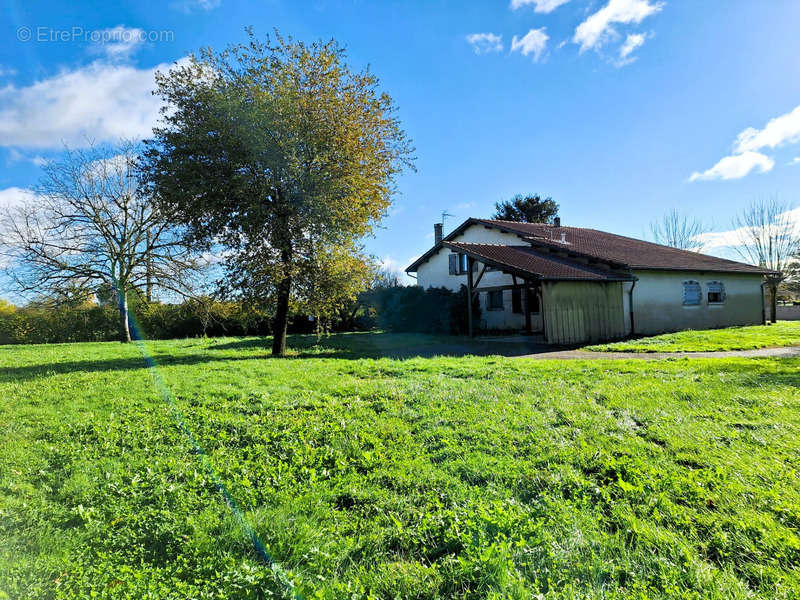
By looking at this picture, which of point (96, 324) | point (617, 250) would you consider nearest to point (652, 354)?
point (617, 250)

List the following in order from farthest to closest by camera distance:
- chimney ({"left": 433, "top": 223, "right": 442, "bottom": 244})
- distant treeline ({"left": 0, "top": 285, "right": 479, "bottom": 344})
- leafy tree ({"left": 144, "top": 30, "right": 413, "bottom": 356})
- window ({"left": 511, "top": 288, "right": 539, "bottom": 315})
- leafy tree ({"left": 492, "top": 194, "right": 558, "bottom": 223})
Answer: leafy tree ({"left": 492, "top": 194, "right": 558, "bottom": 223}) < chimney ({"left": 433, "top": 223, "right": 442, "bottom": 244}) < distant treeline ({"left": 0, "top": 285, "right": 479, "bottom": 344}) < window ({"left": 511, "top": 288, "right": 539, "bottom": 315}) < leafy tree ({"left": 144, "top": 30, "right": 413, "bottom": 356})

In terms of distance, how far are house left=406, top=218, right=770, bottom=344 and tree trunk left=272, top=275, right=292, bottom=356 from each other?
776cm

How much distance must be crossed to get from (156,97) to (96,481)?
1216 centimetres

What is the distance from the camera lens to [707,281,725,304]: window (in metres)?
21.9

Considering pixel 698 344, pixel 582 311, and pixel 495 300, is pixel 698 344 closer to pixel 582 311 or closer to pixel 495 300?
pixel 582 311

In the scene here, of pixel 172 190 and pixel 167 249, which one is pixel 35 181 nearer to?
pixel 167 249

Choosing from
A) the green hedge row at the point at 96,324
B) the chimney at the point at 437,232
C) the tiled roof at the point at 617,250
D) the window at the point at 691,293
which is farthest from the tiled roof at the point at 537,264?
the green hedge row at the point at 96,324

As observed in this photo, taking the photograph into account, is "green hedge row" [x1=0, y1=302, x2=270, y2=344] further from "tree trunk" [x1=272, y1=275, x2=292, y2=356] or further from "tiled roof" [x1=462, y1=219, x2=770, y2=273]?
"tiled roof" [x1=462, y1=219, x2=770, y2=273]

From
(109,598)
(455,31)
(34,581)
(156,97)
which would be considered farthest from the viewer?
(156,97)

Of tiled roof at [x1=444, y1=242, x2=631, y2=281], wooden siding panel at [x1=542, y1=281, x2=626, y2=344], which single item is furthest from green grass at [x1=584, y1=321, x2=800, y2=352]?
tiled roof at [x1=444, y1=242, x2=631, y2=281]

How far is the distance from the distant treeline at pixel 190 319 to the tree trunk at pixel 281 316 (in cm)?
716

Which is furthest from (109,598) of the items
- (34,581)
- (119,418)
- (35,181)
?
(35,181)

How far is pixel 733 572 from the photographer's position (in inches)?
93.3

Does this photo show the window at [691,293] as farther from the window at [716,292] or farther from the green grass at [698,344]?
the green grass at [698,344]
